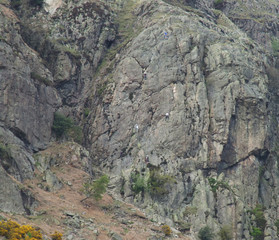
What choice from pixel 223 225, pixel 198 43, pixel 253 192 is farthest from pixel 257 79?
pixel 223 225

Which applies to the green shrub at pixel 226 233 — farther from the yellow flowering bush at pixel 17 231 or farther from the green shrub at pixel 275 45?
the green shrub at pixel 275 45

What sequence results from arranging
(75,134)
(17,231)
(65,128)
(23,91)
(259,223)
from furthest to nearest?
(75,134)
(259,223)
(65,128)
(23,91)
(17,231)

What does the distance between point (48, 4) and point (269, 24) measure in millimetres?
55707

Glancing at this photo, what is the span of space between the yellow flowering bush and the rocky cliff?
53.6 feet

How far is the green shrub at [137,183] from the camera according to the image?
214ft

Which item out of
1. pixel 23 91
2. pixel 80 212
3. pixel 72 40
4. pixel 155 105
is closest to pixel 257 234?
pixel 155 105

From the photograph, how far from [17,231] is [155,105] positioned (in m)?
37.6

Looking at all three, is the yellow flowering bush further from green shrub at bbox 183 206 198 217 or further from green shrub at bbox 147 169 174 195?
green shrub at bbox 183 206 198 217

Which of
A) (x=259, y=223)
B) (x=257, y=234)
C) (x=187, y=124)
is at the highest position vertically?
(x=187, y=124)

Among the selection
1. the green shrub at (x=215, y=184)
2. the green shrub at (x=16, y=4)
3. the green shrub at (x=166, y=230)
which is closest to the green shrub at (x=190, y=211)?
the green shrub at (x=215, y=184)

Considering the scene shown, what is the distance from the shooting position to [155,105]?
73.1 metres

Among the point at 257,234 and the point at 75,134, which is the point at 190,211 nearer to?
the point at 257,234

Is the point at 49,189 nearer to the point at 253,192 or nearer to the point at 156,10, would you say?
the point at 253,192

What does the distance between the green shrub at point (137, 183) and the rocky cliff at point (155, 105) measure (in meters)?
0.14
